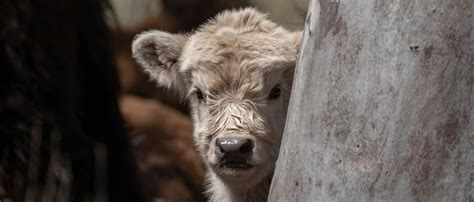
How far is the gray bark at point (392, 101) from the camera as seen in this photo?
4566 mm

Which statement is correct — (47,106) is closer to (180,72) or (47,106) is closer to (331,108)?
(180,72)

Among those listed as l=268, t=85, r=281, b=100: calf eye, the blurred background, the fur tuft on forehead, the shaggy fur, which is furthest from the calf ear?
the blurred background

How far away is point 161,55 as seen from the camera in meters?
7.29

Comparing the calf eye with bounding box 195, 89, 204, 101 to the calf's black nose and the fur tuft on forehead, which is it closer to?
the fur tuft on forehead

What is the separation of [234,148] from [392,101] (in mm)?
1698

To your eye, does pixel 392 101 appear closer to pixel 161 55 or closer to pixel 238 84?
pixel 238 84

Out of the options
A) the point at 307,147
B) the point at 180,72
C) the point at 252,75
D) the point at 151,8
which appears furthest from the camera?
the point at 151,8

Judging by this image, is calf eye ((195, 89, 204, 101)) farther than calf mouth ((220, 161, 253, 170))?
Yes

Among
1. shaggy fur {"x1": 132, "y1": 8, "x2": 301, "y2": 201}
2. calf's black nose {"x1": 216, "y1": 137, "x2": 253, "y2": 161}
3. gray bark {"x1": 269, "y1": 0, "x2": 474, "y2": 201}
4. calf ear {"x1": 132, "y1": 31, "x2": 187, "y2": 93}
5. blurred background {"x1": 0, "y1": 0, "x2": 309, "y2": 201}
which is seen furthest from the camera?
blurred background {"x1": 0, "y1": 0, "x2": 309, "y2": 201}

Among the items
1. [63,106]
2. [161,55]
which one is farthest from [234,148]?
[63,106]

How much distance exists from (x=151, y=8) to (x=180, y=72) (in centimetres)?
798

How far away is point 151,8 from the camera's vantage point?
1508 centimetres

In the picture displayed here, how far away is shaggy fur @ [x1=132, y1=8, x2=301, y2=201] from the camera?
21.2 feet

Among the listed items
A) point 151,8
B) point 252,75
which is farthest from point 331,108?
point 151,8
